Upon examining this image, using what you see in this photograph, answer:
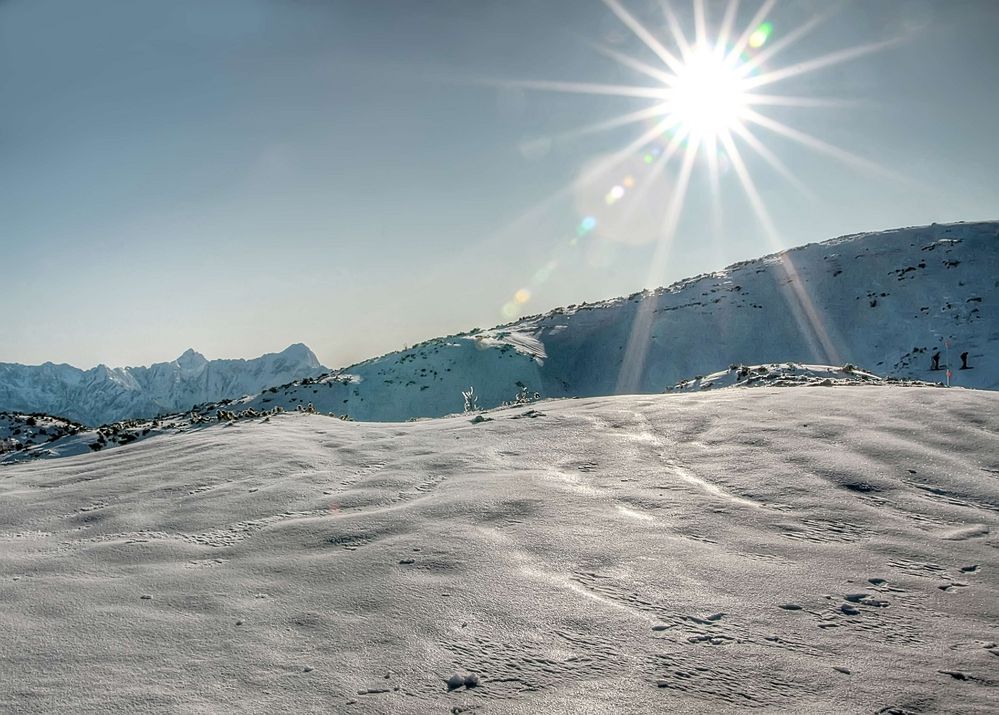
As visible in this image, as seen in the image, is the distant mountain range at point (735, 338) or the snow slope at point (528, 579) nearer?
the snow slope at point (528, 579)

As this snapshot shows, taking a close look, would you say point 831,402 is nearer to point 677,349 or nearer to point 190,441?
point 190,441

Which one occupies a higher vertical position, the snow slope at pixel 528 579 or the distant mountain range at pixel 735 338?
the distant mountain range at pixel 735 338

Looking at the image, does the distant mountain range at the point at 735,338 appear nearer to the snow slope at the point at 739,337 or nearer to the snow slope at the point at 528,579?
the snow slope at the point at 739,337

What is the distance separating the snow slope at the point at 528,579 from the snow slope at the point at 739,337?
22.4 meters

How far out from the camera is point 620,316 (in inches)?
1496

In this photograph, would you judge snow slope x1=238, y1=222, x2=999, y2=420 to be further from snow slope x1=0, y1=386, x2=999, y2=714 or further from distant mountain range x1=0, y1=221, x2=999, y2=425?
snow slope x1=0, y1=386, x2=999, y2=714

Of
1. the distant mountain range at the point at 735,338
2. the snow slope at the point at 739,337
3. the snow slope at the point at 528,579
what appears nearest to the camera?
the snow slope at the point at 528,579

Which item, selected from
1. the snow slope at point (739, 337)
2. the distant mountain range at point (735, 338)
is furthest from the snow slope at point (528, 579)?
the snow slope at point (739, 337)

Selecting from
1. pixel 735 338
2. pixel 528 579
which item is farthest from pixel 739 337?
pixel 528 579

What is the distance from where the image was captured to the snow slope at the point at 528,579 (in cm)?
243

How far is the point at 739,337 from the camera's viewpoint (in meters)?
32.6

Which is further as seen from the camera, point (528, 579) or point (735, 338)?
point (735, 338)

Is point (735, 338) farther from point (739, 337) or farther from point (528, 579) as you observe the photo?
point (528, 579)

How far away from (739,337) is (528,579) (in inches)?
1289
